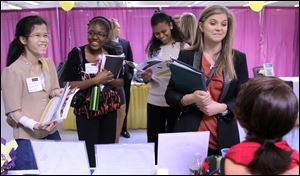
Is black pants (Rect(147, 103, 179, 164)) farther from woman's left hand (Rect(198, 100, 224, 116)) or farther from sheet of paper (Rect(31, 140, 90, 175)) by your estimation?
sheet of paper (Rect(31, 140, 90, 175))

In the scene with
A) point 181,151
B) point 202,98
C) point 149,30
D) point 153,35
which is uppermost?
point 149,30

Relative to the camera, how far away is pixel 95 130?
1.99 meters

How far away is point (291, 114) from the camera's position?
828 mm

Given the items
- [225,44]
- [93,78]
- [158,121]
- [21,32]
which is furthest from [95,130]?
[225,44]

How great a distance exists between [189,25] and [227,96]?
128cm

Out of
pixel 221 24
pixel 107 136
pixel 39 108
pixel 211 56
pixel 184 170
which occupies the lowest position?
pixel 107 136

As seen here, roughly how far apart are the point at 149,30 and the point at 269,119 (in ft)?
16.0

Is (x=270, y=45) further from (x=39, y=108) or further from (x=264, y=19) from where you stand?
(x=39, y=108)

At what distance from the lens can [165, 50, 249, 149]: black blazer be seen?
1450 millimetres

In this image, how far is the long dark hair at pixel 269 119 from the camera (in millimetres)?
803

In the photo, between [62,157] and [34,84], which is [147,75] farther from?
[62,157]

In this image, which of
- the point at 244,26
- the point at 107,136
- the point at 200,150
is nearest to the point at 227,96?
the point at 200,150

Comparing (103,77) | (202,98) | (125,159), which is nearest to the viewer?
(125,159)

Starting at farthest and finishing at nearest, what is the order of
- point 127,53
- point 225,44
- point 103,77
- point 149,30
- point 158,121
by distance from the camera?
point 149,30, point 127,53, point 158,121, point 103,77, point 225,44
